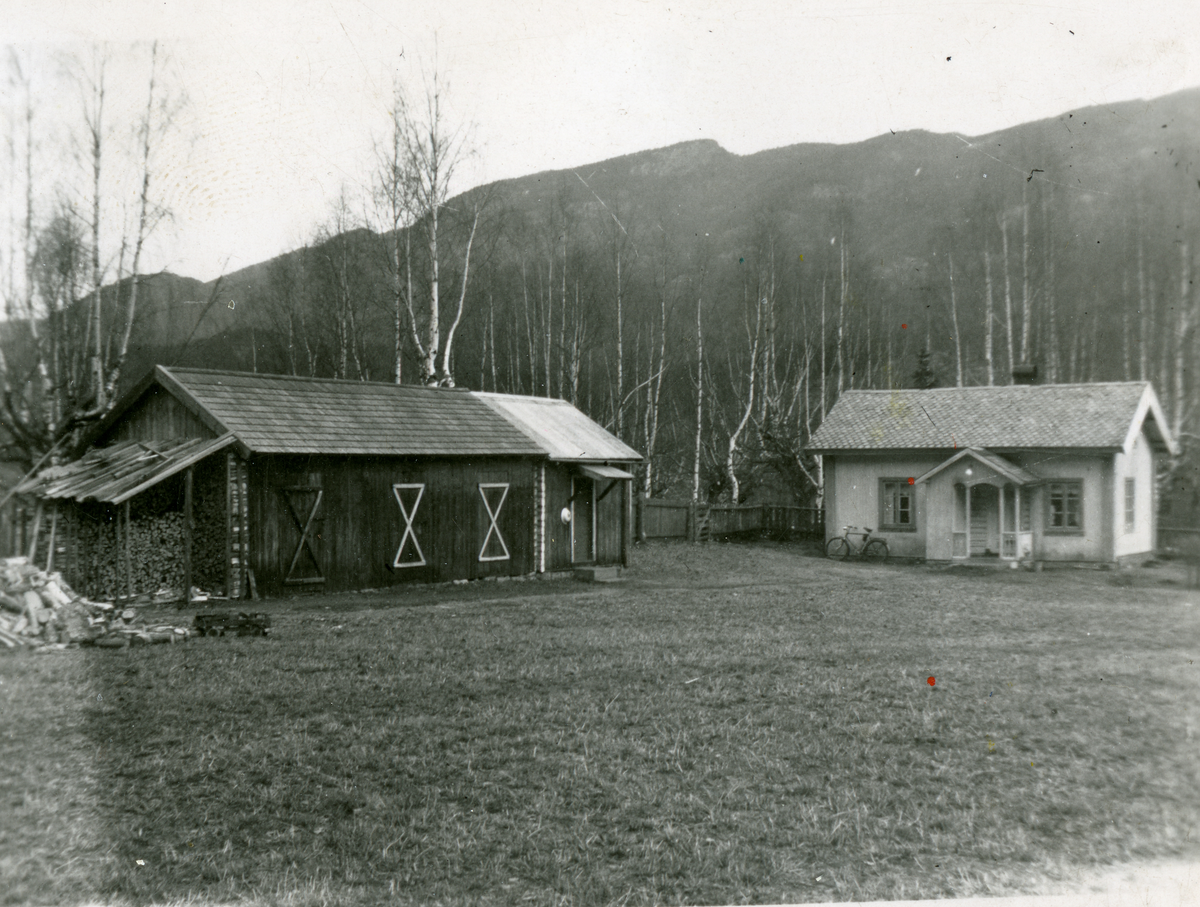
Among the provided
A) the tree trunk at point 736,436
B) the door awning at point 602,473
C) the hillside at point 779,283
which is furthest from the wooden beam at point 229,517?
the tree trunk at point 736,436

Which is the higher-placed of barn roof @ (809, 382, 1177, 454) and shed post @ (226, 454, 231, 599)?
barn roof @ (809, 382, 1177, 454)

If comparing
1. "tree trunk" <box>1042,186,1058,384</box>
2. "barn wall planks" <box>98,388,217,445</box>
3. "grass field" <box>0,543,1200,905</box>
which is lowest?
"grass field" <box>0,543,1200,905</box>

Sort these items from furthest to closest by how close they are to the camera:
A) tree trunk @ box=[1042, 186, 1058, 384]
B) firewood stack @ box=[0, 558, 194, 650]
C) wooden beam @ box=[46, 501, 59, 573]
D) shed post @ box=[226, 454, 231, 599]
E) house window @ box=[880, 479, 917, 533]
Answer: tree trunk @ box=[1042, 186, 1058, 384] < house window @ box=[880, 479, 917, 533] < wooden beam @ box=[46, 501, 59, 573] < shed post @ box=[226, 454, 231, 599] < firewood stack @ box=[0, 558, 194, 650]

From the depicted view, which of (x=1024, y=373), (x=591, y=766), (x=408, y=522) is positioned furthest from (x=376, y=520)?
(x=1024, y=373)

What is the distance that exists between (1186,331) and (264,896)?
1867 cm

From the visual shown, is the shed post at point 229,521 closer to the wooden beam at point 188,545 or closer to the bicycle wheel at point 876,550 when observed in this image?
the wooden beam at point 188,545

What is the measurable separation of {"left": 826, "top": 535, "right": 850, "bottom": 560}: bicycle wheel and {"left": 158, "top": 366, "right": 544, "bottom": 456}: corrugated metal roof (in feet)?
32.7

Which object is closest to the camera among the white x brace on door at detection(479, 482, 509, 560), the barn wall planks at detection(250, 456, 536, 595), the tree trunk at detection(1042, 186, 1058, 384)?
the barn wall planks at detection(250, 456, 536, 595)

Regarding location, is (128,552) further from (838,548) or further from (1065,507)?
(1065,507)

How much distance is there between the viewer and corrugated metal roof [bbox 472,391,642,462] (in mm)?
21500

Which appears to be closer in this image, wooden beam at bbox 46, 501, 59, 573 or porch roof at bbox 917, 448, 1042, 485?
wooden beam at bbox 46, 501, 59, 573

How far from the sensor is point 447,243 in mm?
28469

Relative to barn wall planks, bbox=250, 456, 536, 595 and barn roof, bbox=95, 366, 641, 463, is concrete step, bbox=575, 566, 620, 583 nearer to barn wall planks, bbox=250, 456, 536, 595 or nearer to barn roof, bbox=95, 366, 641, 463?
barn wall planks, bbox=250, 456, 536, 595

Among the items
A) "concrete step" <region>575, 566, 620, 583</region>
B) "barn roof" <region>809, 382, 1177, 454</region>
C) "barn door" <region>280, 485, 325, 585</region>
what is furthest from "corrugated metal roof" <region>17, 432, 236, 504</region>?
"barn roof" <region>809, 382, 1177, 454</region>
